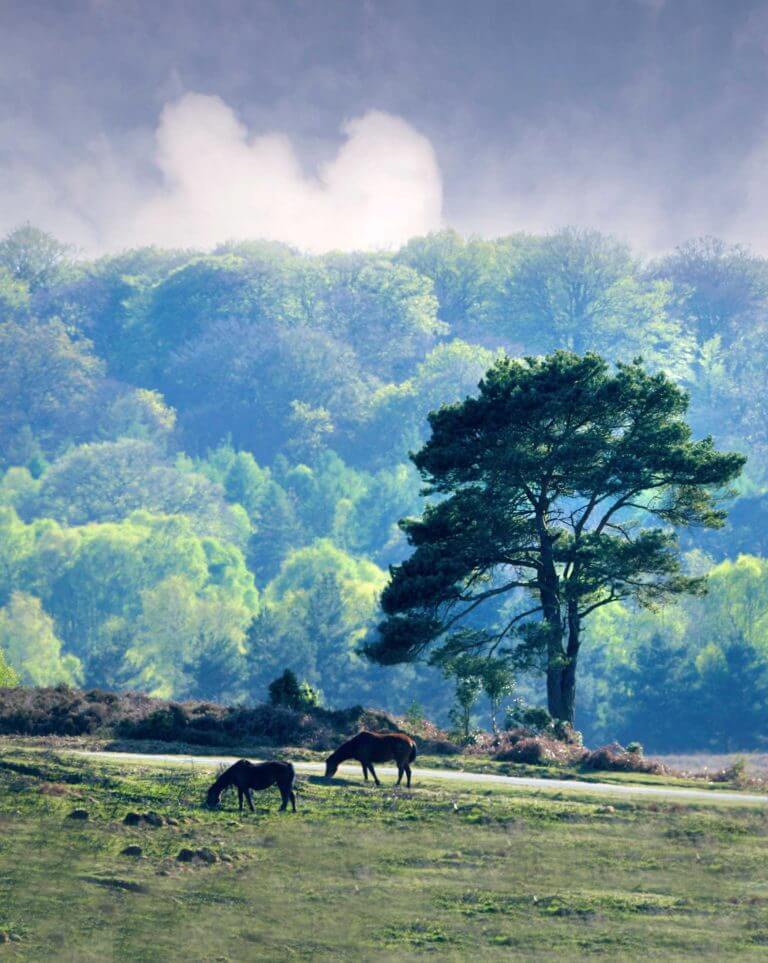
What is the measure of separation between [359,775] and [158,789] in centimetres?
449

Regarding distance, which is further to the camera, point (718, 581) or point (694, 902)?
point (718, 581)

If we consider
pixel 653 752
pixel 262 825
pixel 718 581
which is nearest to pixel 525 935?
pixel 262 825

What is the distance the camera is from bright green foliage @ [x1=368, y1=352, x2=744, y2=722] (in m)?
46.6

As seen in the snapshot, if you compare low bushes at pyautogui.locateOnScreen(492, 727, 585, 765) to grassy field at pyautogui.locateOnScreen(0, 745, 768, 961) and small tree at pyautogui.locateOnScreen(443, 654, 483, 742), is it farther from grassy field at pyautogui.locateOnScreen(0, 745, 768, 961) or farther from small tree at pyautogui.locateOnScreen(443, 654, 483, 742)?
grassy field at pyautogui.locateOnScreen(0, 745, 768, 961)

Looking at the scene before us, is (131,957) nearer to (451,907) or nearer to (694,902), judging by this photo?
(451,907)

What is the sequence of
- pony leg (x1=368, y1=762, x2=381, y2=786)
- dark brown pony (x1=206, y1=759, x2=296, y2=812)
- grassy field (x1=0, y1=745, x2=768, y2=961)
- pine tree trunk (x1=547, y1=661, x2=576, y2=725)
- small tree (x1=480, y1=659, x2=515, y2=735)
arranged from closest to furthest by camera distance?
grassy field (x1=0, y1=745, x2=768, y2=961) < dark brown pony (x1=206, y1=759, x2=296, y2=812) < pony leg (x1=368, y1=762, x2=381, y2=786) < small tree (x1=480, y1=659, x2=515, y2=735) < pine tree trunk (x1=547, y1=661, x2=576, y2=725)

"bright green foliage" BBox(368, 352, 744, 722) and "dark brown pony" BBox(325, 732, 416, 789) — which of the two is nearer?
"dark brown pony" BBox(325, 732, 416, 789)

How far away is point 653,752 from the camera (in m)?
105

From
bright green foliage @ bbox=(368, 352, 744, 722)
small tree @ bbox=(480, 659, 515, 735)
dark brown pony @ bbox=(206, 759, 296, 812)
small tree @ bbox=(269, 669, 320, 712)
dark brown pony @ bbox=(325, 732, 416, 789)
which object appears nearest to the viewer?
dark brown pony @ bbox=(206, 759, 296, 812)

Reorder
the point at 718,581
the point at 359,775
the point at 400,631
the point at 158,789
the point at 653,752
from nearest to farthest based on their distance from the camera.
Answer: the point at 158,789, the point at 359,775, the point at 400,631, the point at 653,752, the point at 718,581

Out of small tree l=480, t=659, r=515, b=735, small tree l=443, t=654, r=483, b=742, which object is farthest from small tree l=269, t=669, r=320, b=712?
small tree l=480, t=659, r=515, b=735

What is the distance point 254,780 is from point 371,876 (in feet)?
15.1

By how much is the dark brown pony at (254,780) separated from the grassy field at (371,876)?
0.39 m

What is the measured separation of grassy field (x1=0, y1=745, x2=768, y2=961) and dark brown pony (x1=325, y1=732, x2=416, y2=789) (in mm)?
641
